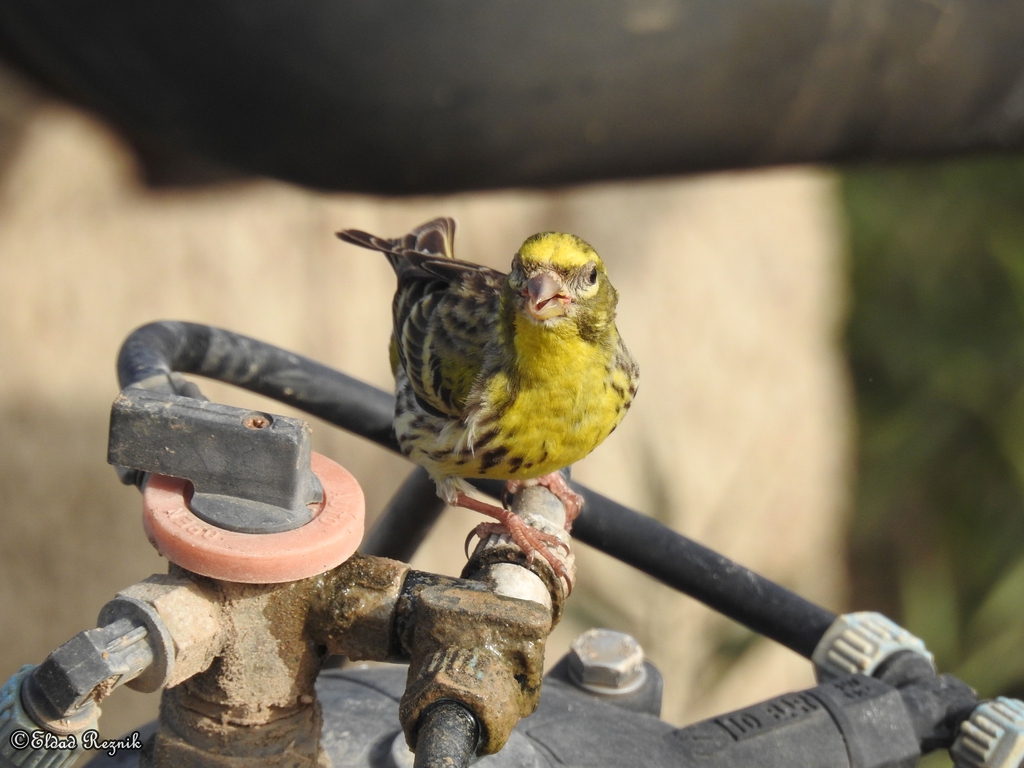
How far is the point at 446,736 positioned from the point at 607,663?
580 millimetres

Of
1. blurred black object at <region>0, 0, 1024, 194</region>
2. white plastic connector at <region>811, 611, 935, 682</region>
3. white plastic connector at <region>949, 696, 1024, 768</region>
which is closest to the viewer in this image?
white plastic connector at <region>949, 696, 1024, 768</region>

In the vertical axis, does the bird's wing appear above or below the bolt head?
above

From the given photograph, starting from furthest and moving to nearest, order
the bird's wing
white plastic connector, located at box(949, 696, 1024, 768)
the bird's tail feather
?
the bird's tail feather, the bird's wing, white plastic connector, located at box(949, 696, 1024, 768)

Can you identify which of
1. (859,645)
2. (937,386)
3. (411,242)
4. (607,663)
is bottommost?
(607,663)

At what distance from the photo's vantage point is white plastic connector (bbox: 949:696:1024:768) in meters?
1.09

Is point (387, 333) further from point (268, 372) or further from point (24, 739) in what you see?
point (24, 739)

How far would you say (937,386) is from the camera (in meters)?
4.03

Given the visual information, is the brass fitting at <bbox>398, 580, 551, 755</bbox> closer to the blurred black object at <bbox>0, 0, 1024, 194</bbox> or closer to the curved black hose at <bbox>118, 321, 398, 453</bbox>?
the curved black hose at <bbox>118, 321, 398, 453</bbox>

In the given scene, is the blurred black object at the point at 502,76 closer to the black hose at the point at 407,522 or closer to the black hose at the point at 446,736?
the black hose at the point at 407,522

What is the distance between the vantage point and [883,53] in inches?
78.0

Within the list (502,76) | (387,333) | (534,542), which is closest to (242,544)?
(534,542)

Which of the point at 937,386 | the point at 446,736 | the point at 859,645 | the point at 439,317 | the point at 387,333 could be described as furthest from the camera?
the point at 937,386

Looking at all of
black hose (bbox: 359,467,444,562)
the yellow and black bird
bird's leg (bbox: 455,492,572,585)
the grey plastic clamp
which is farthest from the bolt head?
the grey plastic clamp

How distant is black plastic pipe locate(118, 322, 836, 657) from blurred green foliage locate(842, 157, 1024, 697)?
99.9 inches
